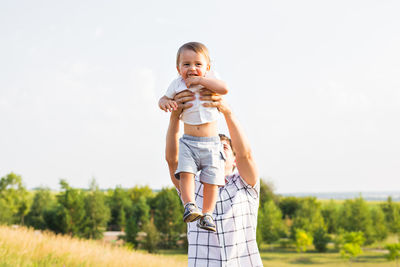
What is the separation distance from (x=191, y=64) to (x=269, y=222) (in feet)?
154

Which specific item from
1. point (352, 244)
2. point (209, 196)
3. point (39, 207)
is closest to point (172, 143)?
point (209, 196)

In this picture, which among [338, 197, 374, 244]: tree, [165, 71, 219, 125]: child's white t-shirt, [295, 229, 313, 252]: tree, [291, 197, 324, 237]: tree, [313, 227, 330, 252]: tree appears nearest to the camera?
[165, 71, 219, 125]: child's white t-shirt

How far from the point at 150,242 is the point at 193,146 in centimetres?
4478

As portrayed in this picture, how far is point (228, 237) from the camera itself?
155 inches

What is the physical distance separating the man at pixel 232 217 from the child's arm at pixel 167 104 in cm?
21

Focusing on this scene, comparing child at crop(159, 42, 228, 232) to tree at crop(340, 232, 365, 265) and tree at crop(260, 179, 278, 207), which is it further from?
tree at crop(260, 179, 278, 207)

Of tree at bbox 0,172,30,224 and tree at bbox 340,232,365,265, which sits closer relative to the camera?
tree at bbox 340,232,365,265

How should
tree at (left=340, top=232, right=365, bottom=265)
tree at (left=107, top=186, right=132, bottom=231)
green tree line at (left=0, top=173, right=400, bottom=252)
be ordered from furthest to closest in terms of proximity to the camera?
1. tree at (left=107, top=186, right=132, bottom=231)
2. green tree line at (left=0, top=173, right=400, bottom=252)
3. tree at (left=340, top=232, right=365, bottom=265)

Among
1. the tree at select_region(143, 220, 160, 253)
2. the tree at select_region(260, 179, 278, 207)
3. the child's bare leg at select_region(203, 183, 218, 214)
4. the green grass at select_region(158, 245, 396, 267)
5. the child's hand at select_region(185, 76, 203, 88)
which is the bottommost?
the green grass at select_region(158, 245, 396, 267)

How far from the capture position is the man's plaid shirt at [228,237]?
3.90 metres

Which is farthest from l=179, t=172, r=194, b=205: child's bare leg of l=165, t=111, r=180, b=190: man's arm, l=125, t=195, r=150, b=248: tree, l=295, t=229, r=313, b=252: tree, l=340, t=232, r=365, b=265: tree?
l=125, t=195, r=150, b=248: tree

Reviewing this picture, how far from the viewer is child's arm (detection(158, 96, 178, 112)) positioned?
336cm

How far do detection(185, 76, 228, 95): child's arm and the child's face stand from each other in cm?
8

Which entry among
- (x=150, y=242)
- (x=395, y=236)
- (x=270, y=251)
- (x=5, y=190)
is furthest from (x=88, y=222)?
(x=395, y=236)
